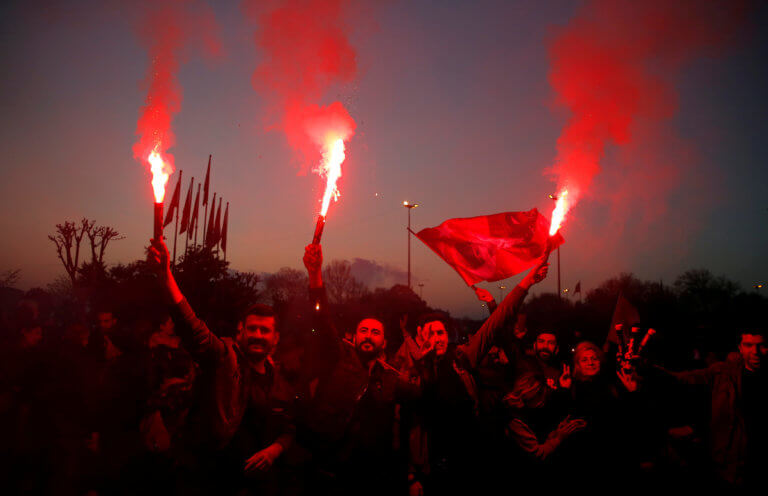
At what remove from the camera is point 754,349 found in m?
5.30

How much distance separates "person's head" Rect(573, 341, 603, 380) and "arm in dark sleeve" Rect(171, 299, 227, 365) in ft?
12.0

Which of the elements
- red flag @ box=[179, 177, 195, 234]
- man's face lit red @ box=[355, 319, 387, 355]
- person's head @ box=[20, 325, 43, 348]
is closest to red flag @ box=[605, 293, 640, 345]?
man's face lit red @ box=[355, 319, 387, 355]

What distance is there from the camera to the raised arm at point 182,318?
3463 mm

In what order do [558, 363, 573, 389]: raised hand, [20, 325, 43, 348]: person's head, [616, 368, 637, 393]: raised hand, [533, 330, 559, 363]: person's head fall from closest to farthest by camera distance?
[616, 368, 637, 393]: raised hand
[20, 325, 43, 348]: person's head
[558, 363, 573, 389]: raised hand
[533, 330, 559, 363]: person's head

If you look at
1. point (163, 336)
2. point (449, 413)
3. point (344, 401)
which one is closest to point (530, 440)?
point (449, 413)

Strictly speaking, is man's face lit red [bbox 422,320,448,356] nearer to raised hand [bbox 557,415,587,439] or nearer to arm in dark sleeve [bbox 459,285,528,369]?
arm in dark sleeve [bbox 459,285,528,369]

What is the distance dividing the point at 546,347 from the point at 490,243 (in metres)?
1.80

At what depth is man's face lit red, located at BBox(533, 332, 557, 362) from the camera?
246 inches

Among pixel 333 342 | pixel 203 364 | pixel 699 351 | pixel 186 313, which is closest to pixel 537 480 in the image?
pixel 333 342

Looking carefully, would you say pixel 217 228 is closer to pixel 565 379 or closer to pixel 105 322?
pixel 105 322

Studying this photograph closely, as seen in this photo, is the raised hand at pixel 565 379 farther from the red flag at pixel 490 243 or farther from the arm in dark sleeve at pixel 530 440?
the red flag at pixel 490 243

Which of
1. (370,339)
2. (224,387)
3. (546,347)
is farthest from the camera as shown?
(546,347)

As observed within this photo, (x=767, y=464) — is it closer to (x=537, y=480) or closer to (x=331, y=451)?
(x=537, y=480)

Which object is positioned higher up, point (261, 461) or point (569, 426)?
point (569, 426)
